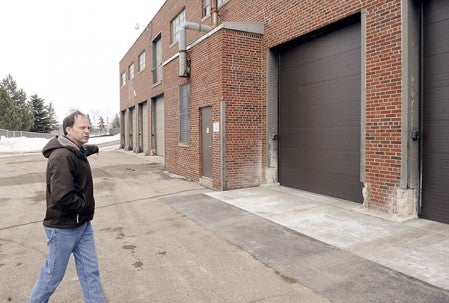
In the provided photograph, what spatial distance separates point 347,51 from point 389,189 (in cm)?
324

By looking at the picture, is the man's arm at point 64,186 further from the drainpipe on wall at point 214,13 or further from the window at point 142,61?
the window at point 142,61

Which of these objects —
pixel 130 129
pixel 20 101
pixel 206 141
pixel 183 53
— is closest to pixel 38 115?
pixel 20 101

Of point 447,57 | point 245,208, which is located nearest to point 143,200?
point 245,208

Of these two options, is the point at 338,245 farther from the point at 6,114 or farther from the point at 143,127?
the point at 6,114

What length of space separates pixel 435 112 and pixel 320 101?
2953mm

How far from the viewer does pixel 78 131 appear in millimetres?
3176

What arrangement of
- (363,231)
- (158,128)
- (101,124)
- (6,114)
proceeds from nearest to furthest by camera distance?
(363,231) < (158,128) < (6,114) < (101,124)

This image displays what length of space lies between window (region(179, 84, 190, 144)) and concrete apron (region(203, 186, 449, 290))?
456cm

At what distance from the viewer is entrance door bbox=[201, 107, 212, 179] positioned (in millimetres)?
10852

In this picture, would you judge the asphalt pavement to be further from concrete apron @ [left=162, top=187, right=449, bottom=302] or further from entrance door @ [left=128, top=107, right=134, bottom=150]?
entrance door @ [left=128, top=107, right=134, bottom=150]

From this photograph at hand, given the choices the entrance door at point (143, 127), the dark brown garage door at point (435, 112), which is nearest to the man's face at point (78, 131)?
the dark brown garage door at point (435, 112)

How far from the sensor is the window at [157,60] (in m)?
22.4

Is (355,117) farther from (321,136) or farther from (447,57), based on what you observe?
(447,57)

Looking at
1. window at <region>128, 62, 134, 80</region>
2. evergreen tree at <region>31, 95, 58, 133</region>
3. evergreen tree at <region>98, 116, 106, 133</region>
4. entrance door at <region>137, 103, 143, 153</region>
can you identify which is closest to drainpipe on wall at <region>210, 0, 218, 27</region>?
entrance door at <region>137, 103, 143, 153</region>
